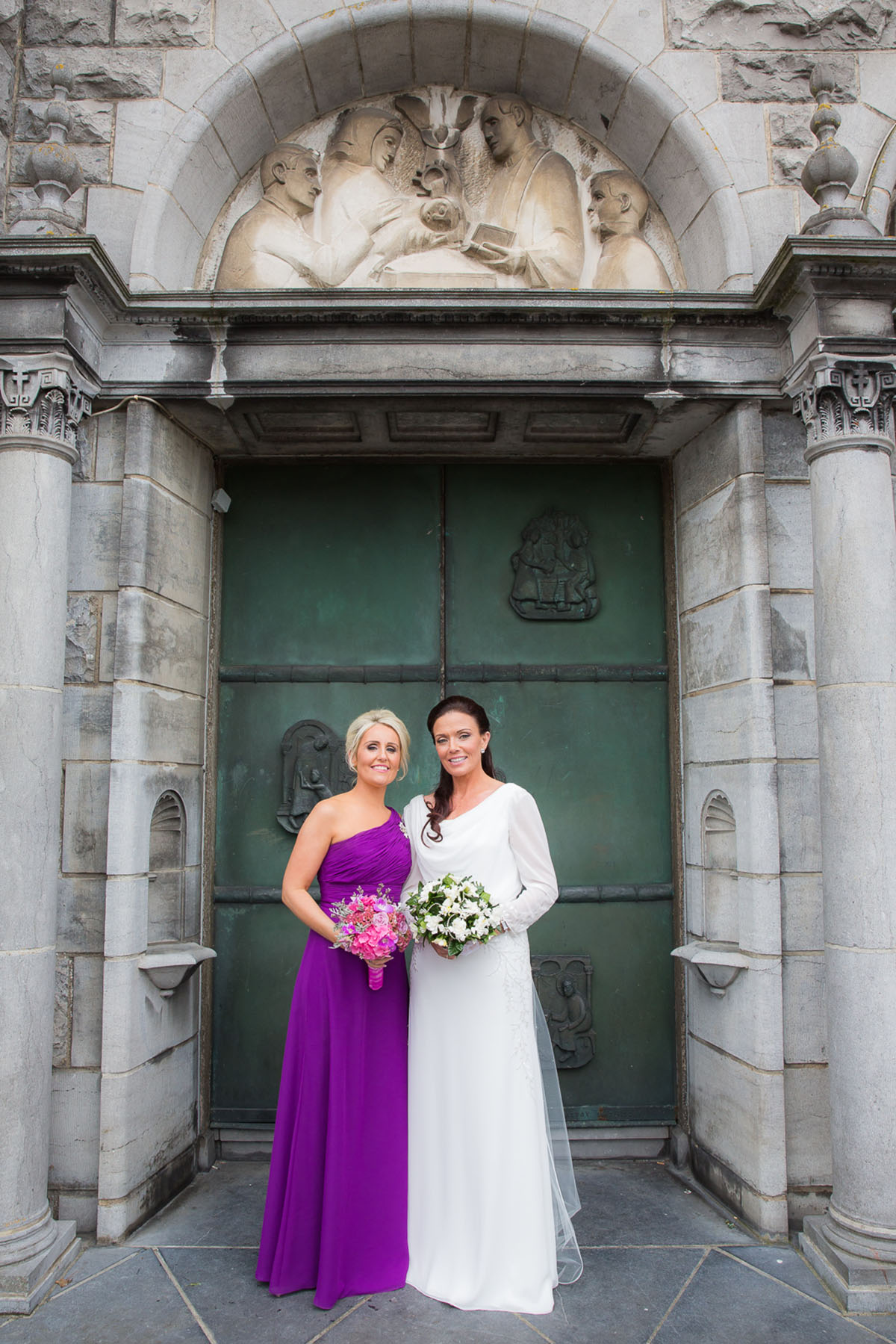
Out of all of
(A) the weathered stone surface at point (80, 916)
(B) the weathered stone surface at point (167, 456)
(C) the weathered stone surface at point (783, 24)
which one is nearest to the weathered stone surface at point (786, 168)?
(C) the weathered stone surface at point (783, 24)

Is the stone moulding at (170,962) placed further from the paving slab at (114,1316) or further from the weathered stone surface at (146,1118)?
the paving slab at (114,1316)

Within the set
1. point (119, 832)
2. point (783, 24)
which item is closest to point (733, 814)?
point (119, 832)

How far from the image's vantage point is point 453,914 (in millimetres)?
2783

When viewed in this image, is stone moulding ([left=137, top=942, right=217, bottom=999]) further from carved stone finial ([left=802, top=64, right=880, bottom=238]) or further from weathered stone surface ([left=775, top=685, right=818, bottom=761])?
carved stone finial ([left=802, top=64, right=880, bottom=238])

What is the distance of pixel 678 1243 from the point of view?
132 inches

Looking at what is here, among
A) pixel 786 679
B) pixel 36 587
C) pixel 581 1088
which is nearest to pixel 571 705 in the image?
pixel 786 679

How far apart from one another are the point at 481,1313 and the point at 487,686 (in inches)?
98.9

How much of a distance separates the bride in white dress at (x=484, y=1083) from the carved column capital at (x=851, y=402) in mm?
1771

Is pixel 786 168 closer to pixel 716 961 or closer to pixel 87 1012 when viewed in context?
pixel 716 961

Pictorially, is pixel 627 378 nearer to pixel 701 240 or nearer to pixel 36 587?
A: pixel 701 240

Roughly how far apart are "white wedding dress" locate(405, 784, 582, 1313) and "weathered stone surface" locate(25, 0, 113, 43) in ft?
12.2

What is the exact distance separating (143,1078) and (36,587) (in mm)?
2017

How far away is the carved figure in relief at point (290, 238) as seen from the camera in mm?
4074

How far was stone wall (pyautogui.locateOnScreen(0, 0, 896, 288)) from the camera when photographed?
3797 millimetres
